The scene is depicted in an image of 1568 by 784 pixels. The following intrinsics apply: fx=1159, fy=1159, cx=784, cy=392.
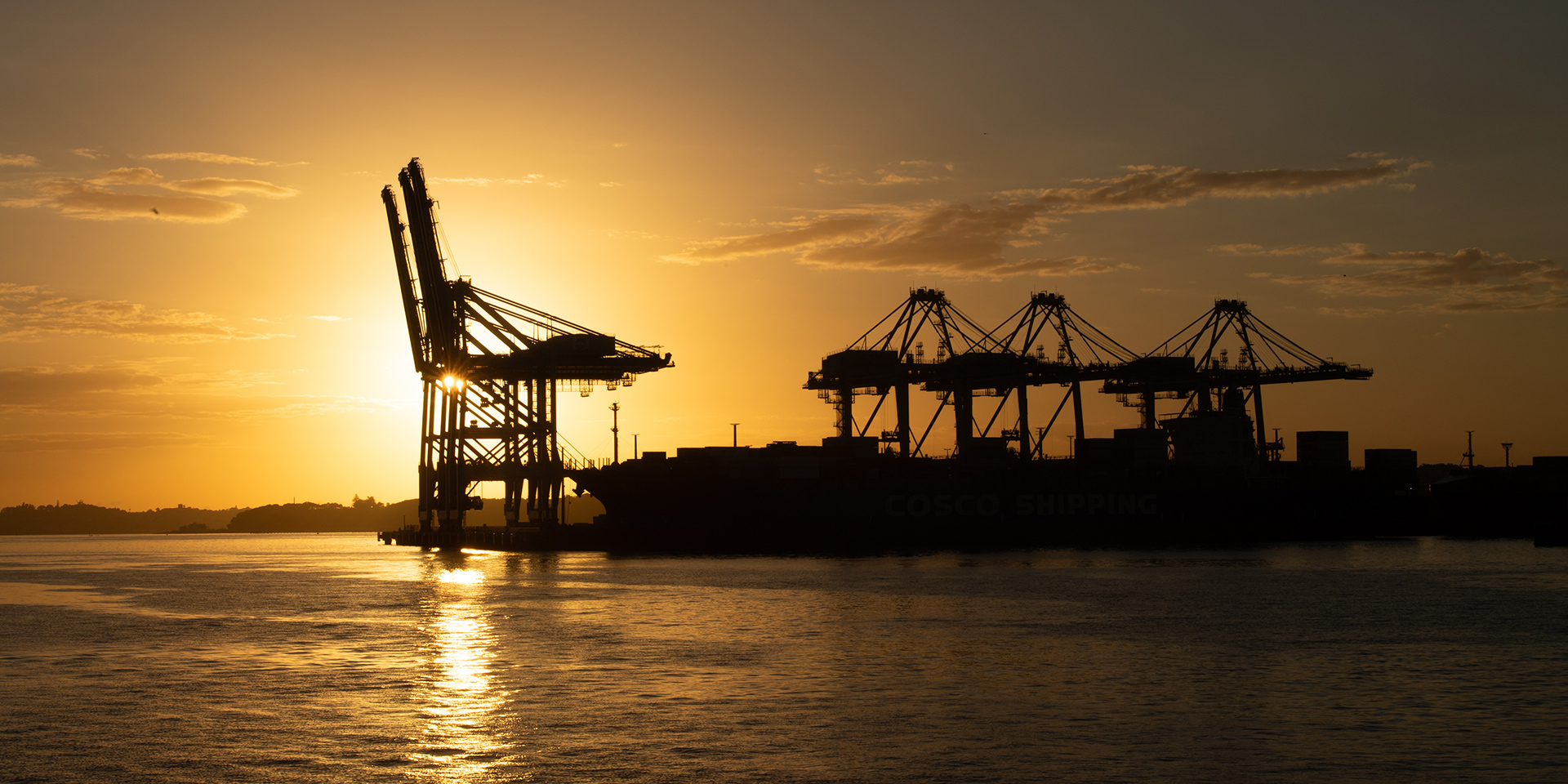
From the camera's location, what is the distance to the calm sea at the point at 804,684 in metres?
17.6

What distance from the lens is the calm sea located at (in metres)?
17.6

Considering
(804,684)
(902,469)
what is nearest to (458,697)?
(804,684)

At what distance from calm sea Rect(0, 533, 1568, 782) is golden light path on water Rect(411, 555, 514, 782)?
0.10m

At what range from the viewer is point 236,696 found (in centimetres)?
2375

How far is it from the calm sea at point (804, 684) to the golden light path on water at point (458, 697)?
100 millimetres

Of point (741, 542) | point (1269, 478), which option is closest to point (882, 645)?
point (741, 542)

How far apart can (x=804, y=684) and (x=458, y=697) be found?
23.4 ft

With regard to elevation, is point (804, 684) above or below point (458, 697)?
below

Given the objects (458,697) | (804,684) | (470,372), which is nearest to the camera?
(458,697)

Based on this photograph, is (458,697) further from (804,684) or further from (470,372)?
(470,372)

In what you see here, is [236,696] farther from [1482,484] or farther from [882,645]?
[1482,484]

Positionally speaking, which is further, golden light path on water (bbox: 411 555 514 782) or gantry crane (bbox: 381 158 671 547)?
gantry crane (bbox: 381 158 671 547)

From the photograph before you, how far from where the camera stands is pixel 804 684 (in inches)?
975

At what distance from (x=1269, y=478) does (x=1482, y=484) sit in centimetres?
3665
